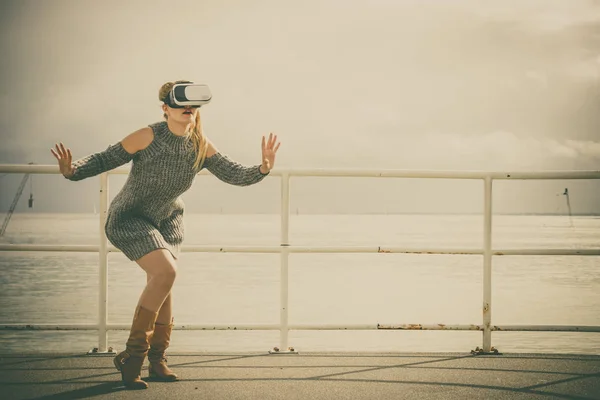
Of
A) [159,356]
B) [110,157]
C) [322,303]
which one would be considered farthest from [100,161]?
[322,303]

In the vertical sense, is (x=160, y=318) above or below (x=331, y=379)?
above

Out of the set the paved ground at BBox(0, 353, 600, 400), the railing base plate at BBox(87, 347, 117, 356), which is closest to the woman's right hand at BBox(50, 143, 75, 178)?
the paved ground at BBox(0, 353, 600, 400)

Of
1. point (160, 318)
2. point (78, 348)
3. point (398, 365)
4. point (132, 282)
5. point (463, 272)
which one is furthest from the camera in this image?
point (463, 272)

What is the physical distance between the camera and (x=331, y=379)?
3812 millimetres

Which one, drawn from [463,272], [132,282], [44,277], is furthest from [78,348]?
[463,272]

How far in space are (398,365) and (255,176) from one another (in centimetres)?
132

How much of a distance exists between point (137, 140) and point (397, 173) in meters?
1.74

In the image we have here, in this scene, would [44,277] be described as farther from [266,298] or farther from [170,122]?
[170,122]

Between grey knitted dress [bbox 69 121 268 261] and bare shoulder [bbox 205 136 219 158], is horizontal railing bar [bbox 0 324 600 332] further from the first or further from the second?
bare shoulder [bbox 205 136 219 158]

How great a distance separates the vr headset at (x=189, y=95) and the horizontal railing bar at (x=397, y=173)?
3.26 feet

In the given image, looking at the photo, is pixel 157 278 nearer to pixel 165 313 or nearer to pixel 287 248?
pixel 165 313

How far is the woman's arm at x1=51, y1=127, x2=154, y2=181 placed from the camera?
3.46 meters

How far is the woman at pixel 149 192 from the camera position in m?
3.53

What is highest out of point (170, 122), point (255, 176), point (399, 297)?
point (170, 122)
